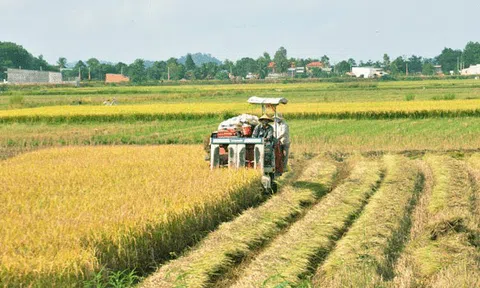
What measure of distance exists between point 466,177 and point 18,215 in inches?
431

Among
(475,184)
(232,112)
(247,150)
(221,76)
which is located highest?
(221,76)

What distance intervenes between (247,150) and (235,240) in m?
5.08

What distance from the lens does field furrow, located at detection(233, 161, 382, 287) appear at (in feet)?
32.6

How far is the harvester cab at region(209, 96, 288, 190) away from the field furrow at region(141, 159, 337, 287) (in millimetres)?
504

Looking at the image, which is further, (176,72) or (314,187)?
(176,72)

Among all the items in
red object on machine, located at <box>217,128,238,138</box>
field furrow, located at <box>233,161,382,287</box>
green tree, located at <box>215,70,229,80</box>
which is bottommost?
field furrow, located at <box>233,161,382,287</box>

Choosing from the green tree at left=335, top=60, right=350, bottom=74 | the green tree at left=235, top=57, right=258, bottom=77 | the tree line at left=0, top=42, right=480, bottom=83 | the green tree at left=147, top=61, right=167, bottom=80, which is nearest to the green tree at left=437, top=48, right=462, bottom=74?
the tree line at left=0, top=42, right=480, bottom=83

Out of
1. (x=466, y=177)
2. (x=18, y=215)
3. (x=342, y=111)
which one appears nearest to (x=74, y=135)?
(x=342, y=111)

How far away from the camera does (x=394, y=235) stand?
12.3 metres

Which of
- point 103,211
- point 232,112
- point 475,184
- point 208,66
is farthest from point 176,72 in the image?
point 103,211

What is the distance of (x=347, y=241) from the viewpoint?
11789 millimetres

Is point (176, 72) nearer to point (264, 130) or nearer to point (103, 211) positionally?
point (264, 130)

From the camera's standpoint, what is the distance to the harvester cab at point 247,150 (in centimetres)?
1609

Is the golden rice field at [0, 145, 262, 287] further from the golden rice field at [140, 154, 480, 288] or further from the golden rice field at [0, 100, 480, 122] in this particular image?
the golden rice field at [0, 100, 480, 122]
